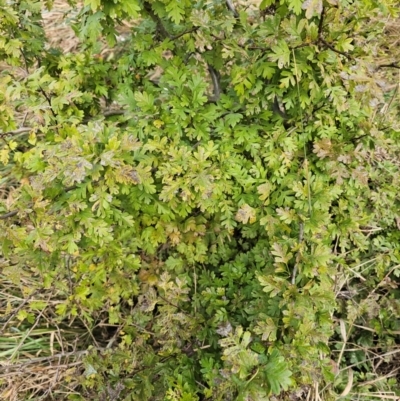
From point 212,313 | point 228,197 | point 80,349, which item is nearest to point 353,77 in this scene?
point 228,197

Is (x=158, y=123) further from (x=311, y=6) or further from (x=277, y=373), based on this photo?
(x=277, y=373)

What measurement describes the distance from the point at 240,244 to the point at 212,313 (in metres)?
0.45

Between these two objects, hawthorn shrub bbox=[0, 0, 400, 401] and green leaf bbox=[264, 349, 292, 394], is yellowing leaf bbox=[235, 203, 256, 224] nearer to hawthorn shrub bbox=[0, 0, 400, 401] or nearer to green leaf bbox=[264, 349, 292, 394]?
hawthorn shrub bbox=[0, 0, 400, 401]

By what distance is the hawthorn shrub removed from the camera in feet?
5.75

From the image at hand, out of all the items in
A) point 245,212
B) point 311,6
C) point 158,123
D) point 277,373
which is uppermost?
point 311,6

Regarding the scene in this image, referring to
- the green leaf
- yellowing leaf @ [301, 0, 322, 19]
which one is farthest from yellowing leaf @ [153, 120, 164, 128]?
the green leaf

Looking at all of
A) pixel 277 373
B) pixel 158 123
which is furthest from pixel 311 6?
pixel 277 373

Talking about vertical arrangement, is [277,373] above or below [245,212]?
below

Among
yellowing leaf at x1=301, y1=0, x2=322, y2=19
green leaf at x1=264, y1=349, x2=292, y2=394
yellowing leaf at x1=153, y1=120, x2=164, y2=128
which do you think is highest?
yellowing leaf at x1=301, y1=0, x2=322, y2=19

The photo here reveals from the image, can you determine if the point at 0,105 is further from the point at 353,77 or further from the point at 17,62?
the point at 353,77

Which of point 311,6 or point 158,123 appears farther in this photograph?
point 158,123

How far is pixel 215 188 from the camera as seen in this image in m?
2.08

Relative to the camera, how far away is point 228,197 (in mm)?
2256

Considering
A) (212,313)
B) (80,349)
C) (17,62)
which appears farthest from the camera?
(80,349)
